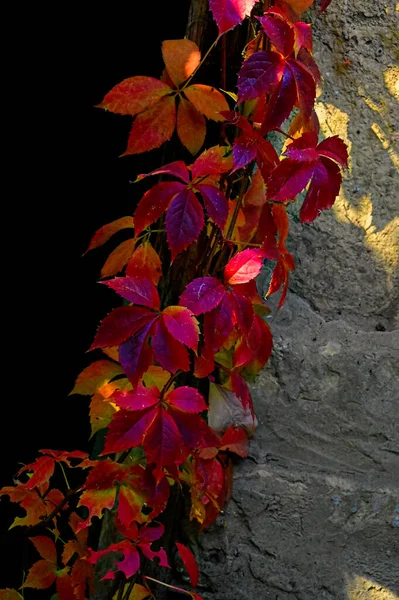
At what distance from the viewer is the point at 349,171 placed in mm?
1336

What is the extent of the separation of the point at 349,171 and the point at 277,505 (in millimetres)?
625

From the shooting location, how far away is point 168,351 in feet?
3.21

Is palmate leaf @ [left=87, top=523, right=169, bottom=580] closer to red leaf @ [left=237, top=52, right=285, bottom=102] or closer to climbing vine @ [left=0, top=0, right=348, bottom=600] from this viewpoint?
climbing vine @ [left=0, top=0, right=348, bottom=600]

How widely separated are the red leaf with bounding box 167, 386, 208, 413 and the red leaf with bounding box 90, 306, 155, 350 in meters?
0.11

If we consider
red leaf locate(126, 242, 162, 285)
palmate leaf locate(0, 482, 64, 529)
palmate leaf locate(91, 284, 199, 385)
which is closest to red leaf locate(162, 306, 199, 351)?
palmate leaf locate(91, 284, 199, 385)

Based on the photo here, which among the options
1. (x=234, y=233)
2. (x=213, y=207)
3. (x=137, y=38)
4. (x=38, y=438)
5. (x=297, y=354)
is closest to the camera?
(x=213, y=207)

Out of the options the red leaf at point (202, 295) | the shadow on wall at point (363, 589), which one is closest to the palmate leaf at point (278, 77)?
the red leaf at point (202, 295)

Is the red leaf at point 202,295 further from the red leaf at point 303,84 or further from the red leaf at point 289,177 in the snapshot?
the red leaf at point 303,84

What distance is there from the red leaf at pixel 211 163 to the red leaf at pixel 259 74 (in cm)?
12

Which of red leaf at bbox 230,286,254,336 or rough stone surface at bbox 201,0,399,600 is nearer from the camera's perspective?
red leaf at bbox 230,286,254,336

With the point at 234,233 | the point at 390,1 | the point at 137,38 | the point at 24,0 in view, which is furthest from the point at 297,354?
the point at 24,0

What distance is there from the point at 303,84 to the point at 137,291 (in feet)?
1.22

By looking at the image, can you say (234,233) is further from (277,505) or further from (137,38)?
(137,38)

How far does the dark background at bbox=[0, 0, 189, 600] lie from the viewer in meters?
2.22
